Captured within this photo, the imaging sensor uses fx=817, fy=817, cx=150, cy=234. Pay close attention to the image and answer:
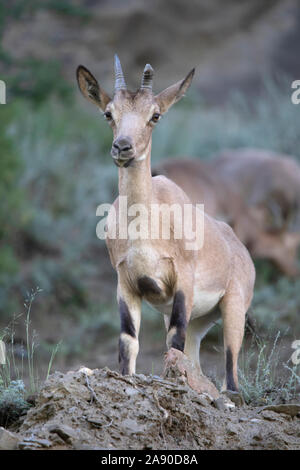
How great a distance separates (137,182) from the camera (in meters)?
6.42

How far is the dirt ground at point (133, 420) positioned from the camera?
16.4 feet

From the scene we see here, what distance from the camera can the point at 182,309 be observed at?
6.43 m

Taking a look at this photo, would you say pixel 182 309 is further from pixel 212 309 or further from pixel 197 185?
pixel 197 185

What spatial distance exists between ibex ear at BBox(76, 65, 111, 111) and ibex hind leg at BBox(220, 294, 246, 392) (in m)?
2.01


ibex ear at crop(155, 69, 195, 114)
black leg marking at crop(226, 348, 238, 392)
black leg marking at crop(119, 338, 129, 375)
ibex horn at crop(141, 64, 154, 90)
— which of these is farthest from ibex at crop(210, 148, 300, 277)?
black leg marking at crop(119, 338, 129, 375)

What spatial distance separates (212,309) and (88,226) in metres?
8.22

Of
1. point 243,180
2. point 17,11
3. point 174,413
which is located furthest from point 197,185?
point 174,413

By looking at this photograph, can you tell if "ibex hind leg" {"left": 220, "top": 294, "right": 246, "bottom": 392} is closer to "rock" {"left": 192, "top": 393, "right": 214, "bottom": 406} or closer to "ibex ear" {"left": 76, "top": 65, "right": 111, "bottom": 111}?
"rock" {"left": 192, "top": 393, "right": 214, "bottom": 406}

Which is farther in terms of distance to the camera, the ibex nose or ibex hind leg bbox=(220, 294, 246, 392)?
ibex hind leg bbox=(220, 294, 246, 392)

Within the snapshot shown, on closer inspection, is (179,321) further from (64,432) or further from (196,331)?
(64,432)

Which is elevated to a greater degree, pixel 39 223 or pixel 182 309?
pixel 39 223

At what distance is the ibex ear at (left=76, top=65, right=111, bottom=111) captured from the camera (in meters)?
6.76
